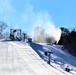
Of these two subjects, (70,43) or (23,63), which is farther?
(70,43)

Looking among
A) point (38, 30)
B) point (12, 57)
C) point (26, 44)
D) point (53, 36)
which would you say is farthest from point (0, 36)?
point (12, 57)

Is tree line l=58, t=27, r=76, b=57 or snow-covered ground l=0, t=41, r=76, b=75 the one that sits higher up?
tree line l=58, t=27, r=76, b=57

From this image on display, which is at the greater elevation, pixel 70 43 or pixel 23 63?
pixel 70 43

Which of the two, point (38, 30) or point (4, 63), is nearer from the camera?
point (4, 63)

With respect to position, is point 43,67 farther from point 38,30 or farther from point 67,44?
point 38,30

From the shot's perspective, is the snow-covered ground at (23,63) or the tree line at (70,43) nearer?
the snow-covered ground at (23,63)

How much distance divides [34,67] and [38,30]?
47586 mm

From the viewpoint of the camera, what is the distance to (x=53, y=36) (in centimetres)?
5206

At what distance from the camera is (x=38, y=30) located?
67.6 metres

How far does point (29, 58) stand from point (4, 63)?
7.83ft

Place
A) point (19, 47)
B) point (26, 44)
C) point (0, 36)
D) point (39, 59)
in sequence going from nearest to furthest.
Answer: point (39, 59) → point (19, 47) → point (26, 44) → point (0, 36)

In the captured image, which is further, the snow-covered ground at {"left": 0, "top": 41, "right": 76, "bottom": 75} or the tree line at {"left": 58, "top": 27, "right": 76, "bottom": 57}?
the tree line at {"left": 58, "top": 27, "right": 76, "bottom": 57}

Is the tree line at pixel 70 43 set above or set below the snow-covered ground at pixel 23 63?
above

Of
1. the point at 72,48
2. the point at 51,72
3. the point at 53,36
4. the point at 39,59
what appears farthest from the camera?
the point at 53,36
